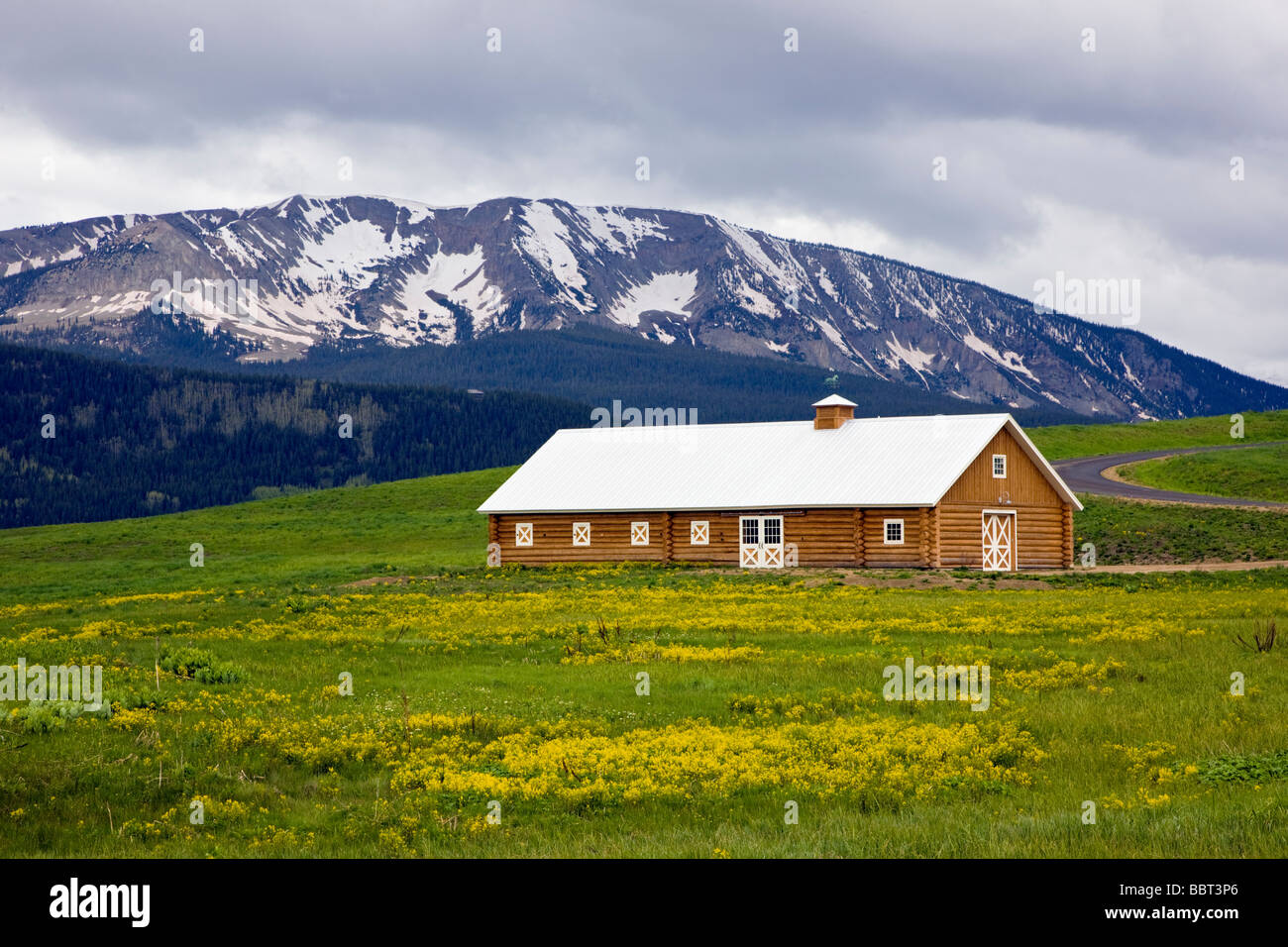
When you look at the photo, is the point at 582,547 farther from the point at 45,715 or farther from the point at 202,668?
the point at 45,715

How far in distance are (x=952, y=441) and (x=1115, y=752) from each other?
41456mm

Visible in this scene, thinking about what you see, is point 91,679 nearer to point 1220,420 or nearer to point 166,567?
point 166,567

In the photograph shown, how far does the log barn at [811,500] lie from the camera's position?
53.9 meters

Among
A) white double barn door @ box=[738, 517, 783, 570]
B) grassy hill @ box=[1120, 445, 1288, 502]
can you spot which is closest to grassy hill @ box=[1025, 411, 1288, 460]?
grassy hill @ box=[1120, 445, 1288, 502]

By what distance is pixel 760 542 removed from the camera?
56531mm

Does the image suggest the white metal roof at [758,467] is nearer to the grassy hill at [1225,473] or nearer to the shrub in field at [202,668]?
the grassy hill at [1225,473]

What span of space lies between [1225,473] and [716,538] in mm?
42074

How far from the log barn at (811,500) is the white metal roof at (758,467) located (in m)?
0.10

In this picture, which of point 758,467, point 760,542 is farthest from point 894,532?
point 758,467

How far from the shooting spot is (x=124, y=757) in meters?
16.2

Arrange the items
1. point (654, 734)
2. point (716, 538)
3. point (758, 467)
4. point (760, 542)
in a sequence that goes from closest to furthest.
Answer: point (654, 734) < point (760, 542) < point (716, 538) < point (758, 467)

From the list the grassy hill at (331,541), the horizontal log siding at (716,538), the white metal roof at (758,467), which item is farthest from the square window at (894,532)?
the grassy hill at (331,541)

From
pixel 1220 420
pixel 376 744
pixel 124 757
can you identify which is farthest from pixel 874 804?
pixel 1220 420
